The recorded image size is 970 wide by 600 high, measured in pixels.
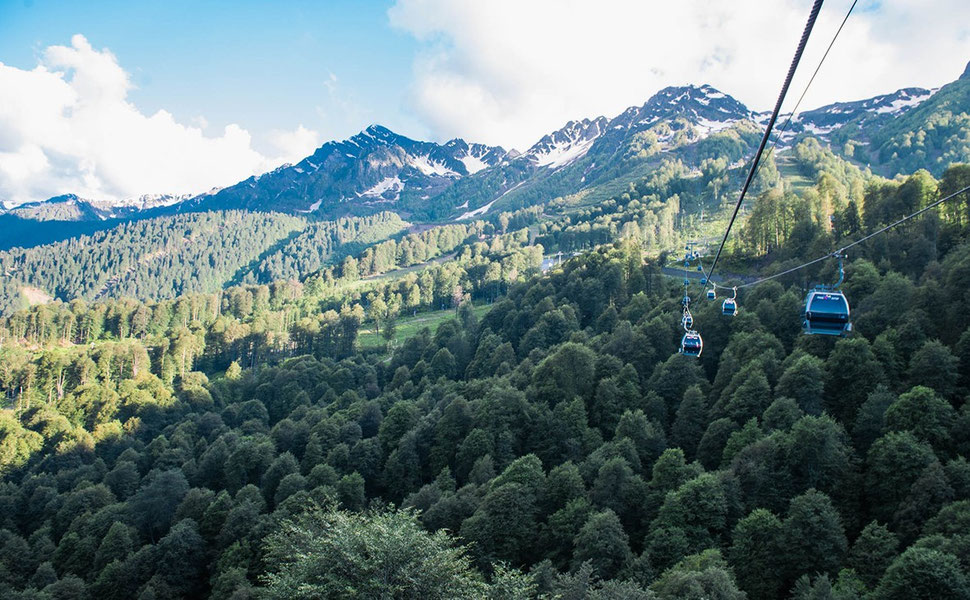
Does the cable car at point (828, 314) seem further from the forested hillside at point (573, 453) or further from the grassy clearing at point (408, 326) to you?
the grassy clearing at point (408, 326)

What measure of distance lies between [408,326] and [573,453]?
89.8 m

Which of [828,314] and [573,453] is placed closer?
[828,314]

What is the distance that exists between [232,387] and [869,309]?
112079mm

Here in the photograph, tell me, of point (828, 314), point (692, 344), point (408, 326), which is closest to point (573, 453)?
point (692, 344)

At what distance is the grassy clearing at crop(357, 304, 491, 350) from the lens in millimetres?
131125

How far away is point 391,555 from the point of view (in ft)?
98.0

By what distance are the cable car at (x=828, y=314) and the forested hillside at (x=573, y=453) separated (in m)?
16.6

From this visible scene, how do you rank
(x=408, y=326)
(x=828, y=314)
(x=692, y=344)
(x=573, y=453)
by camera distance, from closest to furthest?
(x=828, y=314), (x=692, y=344), (x=573, y=453), (x=408, y=326)

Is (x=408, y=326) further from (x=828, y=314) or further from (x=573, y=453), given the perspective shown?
(x=828, y=314)

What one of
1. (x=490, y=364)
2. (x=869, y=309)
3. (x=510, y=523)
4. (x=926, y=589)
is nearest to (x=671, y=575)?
(x=926, y=589)

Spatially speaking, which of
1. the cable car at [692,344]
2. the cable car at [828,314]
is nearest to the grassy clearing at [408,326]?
the cable car at [692,344]

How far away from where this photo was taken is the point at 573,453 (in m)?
60.7

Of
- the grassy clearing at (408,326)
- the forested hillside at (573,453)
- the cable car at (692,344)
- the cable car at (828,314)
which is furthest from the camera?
the grassy clearing at (408,326)

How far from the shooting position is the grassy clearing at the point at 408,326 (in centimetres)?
13112
